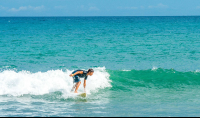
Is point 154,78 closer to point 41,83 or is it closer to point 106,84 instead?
point 106,84

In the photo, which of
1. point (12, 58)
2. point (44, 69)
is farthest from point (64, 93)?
point (12, 58)

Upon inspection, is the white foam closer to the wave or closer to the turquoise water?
the turquoise water

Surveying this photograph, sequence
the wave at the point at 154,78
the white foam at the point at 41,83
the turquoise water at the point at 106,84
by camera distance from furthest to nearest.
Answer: the wave at the point at 154,78 < the white foam at the point at 41,83 < the turquoise water at the point at 106,84

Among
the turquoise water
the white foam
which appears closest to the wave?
the turquoise water

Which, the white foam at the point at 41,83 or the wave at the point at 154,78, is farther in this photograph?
the wave at the point at 154,78

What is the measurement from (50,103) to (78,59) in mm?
10728

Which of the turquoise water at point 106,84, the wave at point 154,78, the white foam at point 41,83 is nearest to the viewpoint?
the turquoise water at point 106,84

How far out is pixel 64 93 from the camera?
40.4 feet

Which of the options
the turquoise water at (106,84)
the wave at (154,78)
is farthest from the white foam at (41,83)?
the wave at (154,78)

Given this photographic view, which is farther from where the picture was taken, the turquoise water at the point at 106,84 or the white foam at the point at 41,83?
the white foam at the point at 41,83

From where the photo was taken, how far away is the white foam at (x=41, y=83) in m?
12.6

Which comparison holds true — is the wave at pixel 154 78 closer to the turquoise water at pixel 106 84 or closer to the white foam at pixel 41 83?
the turquoise water at pixel 106 84

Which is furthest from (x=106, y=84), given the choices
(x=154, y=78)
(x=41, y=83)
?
(x=41, y=83)

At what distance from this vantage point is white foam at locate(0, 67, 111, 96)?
12.6m
